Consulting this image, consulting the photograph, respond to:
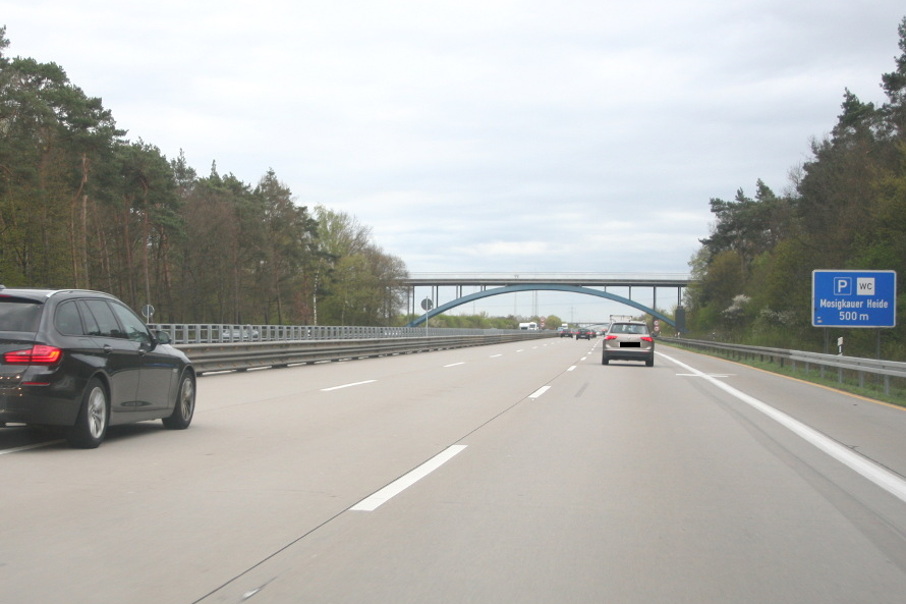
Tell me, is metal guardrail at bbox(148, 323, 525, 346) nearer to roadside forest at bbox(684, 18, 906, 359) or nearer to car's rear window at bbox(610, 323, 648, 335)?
car's rear window at bbox(610, 323, 648, 335)

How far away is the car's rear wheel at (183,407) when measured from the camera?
10.8 metres

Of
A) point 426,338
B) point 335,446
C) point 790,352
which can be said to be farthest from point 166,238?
point 335,446

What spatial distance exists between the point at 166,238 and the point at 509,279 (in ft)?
194

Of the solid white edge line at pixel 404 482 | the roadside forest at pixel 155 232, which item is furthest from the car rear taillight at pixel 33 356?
the roadside forest at pixel 155 232

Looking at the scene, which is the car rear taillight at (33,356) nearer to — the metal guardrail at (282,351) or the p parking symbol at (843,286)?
the metal guardrail at (282,351)

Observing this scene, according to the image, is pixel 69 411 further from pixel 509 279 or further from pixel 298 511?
pixel 509 279

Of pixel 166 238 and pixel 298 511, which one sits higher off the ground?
pixel 166 238

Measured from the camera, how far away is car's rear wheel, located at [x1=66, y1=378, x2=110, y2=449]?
869 cm

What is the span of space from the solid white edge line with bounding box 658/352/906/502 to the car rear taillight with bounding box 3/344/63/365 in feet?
24.5

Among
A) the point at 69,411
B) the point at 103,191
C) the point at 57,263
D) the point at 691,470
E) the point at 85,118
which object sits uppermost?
the point at 85,118

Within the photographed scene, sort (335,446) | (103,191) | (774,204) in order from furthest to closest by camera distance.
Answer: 1. (774,204)
2. (103,191)
3. (335,446)

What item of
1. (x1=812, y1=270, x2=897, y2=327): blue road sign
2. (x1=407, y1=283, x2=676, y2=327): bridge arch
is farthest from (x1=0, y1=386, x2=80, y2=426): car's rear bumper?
(x1=407, y1=283, x2=676, y2=327): bridge arch

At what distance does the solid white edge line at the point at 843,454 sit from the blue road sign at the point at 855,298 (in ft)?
35.6

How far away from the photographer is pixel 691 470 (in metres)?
8.41
